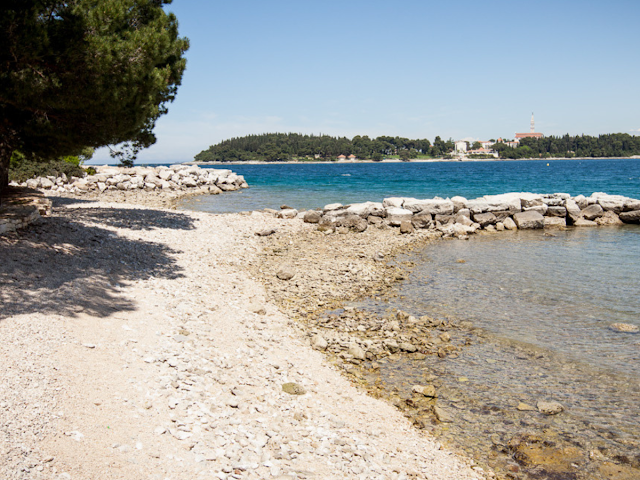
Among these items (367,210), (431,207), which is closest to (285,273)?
(367,210)

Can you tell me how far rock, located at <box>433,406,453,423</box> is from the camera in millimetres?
5918

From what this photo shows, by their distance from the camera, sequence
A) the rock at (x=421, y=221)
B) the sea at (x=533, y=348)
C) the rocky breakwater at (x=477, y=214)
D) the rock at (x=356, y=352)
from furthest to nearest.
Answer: the rock at (x=421, y=221) → the rocky breakwater at (x=477, y=214) → the rock at (x=356, y=352) → the sea at (x=533, y=348)

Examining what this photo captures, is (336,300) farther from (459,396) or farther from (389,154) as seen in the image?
(389,154)

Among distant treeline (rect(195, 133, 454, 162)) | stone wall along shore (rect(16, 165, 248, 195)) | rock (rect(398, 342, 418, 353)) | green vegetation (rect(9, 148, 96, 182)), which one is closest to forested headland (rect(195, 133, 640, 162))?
distant treeline (rect(195, 133, 454, 162))

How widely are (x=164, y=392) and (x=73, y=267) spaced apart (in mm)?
4999

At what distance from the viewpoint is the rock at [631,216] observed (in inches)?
868

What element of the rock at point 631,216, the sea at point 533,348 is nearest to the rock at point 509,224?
the sea at point 533,348

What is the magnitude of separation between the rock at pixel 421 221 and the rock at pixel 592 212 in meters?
8.47

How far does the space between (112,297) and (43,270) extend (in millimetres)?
1507

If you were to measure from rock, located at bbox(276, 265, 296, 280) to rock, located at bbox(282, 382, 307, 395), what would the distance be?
5.75 m

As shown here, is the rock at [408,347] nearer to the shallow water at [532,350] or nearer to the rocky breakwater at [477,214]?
the shallow water at [532,350]

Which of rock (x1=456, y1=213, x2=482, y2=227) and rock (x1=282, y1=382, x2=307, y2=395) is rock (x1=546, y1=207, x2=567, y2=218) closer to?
rock (x1=456, y1=213, x2=482, y2=227)

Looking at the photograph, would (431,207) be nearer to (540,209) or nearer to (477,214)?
(477,214)

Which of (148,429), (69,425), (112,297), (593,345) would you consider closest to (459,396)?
(593,345)
